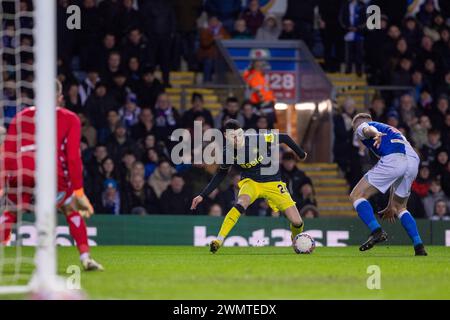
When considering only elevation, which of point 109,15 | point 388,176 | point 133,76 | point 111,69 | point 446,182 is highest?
point 109,15

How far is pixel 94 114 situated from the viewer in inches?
800

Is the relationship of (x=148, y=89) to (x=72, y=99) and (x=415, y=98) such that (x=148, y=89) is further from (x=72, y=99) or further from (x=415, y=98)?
(x=415, y=98)

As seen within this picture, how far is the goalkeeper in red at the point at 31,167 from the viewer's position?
10805 mm

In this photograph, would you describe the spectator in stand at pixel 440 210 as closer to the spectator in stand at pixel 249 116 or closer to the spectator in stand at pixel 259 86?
the spectator in stand at pixel 259 86

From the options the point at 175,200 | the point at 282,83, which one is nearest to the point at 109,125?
the point at 175,200

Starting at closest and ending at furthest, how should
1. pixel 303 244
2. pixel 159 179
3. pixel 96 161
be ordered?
1. pixel 303 244
2. pixel 96 161
3. pixel 159 179

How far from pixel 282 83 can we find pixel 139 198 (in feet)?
18.7

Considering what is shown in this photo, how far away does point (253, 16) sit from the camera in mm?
24000

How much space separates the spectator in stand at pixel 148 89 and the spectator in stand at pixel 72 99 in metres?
1.41

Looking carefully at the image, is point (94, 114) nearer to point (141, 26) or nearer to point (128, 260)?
point (141, 26)

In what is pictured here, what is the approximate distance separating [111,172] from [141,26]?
420 centimetres

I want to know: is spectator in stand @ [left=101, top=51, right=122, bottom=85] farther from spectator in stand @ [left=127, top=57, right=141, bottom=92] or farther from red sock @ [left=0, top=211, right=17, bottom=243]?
red sock @ [left=0, top=211, right=17, bottom=243]

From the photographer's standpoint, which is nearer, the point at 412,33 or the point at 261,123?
the point at 261,123

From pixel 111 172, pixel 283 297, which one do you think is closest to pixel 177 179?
pixel 111 172
